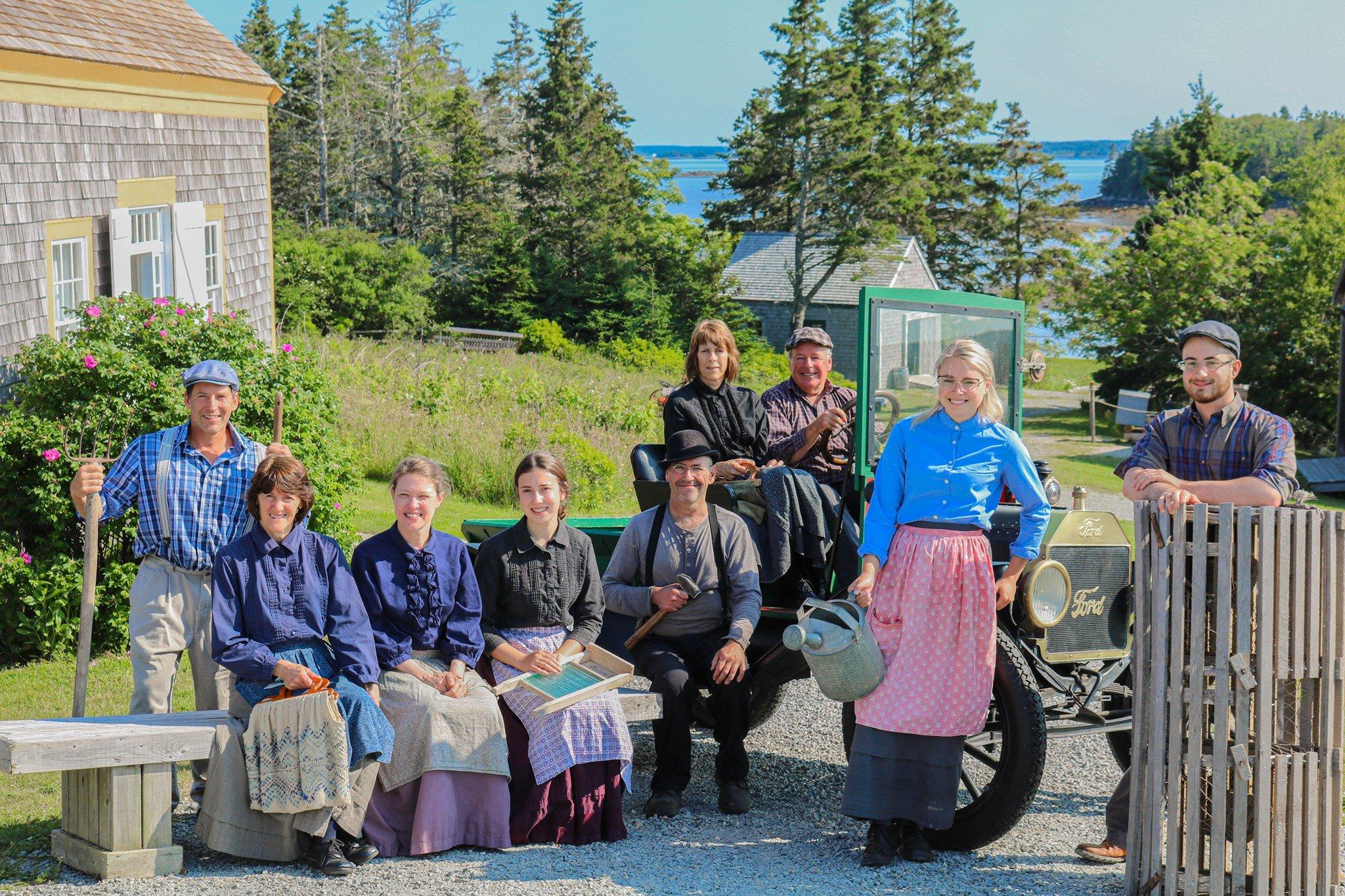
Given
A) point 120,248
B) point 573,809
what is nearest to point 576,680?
point 573,809

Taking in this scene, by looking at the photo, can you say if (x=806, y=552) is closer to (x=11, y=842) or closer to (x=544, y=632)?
(x=544, y=632)

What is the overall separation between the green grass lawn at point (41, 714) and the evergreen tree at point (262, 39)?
1687 inches

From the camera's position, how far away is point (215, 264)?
43.4ft

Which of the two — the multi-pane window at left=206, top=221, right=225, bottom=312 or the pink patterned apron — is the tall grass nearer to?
the multi-pane window at left=206, top=221, right=225, bottom=312

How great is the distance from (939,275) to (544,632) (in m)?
52.2

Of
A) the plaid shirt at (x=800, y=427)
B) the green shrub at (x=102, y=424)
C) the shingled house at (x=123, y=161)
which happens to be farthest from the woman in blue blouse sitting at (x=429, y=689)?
the shingled house at (x=123, y=161)

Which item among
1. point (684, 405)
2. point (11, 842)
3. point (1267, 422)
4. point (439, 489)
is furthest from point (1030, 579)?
point (11, 842)

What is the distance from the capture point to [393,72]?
158 feet

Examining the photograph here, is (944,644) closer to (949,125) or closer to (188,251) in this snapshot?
(188,251)

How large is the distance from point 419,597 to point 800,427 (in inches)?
82.7

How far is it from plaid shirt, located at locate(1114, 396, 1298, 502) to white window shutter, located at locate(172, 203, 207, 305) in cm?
935

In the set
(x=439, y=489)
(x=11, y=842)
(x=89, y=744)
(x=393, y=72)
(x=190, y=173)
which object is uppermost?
(x=393, y=72)

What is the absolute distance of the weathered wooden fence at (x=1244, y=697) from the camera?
4.13 meters

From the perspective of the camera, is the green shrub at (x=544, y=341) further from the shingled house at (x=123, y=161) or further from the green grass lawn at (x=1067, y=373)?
the shingled house at (x=123, y=161)
